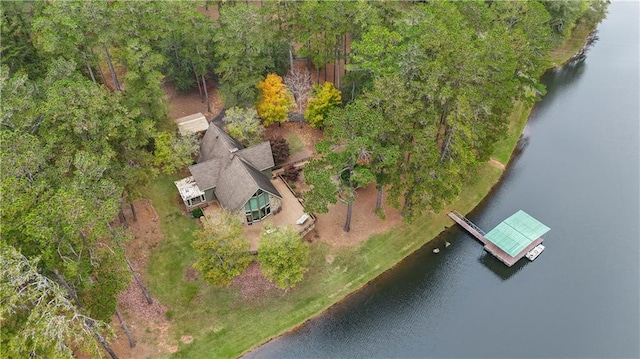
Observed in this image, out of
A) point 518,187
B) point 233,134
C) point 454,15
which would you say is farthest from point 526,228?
point 233,134

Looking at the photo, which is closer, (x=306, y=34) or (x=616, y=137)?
(x=306, y=34)

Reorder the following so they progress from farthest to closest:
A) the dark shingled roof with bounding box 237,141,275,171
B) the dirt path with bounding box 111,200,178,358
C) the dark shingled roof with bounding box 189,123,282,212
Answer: the dark shingled roof with bounding box 237,141,275,171 < the dark shingled roof with bounding box 189,123,282,212 < the dirt path with bounding box 111,200,178,358

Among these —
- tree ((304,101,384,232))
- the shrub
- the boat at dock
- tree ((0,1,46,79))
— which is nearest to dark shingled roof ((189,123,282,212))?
the shrub

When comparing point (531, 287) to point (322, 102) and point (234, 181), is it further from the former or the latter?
point (234, 181)

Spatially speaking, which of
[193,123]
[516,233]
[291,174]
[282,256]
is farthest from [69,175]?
[516,233]

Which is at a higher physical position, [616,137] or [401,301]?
Answer: [616,137]

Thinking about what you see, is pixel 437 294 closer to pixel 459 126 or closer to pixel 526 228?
pixel 526 228

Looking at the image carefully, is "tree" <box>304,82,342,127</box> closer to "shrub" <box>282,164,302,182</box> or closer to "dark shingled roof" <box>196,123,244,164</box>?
"shrub" <box>282,164,302,182</box>

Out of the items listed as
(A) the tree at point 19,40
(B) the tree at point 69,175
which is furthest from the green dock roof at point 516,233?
(A) the tree at point 19,40
